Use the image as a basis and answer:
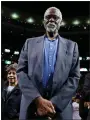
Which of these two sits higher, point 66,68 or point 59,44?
point 59,44

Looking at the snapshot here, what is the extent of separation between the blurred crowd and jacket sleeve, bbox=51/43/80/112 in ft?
1.97

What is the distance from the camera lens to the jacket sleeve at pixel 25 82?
109cm

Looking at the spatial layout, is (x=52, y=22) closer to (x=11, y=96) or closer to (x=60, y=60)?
(x=60, y=60)

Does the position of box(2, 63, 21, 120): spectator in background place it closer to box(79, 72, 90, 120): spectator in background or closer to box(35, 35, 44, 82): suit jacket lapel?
box(79, 72, 90, 120): spectator in background

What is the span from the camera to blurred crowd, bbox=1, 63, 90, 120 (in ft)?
5.93

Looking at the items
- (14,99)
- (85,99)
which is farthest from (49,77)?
(14,99)

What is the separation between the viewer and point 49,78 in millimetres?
1103

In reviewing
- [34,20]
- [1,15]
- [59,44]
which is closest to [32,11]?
[34,20]

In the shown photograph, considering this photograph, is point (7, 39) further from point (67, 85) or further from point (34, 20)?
point (67, 85)

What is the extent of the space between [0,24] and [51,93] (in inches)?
20.8

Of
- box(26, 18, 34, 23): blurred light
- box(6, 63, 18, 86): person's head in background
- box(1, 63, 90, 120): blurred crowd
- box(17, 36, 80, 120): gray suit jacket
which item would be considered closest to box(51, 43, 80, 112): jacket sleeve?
box(17, 36, 80, 120): gray suit jacket

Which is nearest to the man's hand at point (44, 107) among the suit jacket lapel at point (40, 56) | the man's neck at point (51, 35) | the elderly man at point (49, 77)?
the elderly man at point (49, 77)

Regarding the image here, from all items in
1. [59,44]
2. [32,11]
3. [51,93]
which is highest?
[32,11]

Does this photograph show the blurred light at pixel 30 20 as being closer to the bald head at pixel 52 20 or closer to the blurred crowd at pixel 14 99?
the bald head at pixel 52 20
